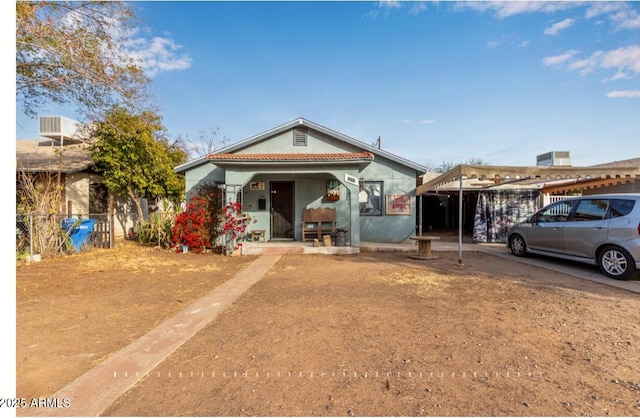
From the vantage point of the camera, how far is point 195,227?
10.0 m

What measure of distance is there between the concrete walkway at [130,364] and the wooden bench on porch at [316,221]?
6257 mm

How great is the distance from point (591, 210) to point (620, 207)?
1.88ft

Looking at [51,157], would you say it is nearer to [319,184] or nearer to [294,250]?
[319,184]

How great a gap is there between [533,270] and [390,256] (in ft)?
12.1

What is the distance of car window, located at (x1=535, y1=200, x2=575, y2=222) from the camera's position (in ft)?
24.2

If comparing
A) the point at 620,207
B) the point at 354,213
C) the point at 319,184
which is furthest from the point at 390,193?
the point at 620,207

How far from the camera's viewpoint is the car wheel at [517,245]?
8735 millimetres

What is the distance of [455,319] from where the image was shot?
4012 millimetres

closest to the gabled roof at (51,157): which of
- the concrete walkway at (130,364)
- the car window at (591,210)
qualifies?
the concrete walkway at (130,364)

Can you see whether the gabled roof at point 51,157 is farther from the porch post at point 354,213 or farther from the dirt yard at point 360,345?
the porch post at point 354,213

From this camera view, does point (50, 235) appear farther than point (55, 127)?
No

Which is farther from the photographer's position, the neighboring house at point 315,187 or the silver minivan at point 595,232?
the neighboring house at point 315,187

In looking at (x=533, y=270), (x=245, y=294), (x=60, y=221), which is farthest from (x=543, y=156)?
(x=60, y=221)

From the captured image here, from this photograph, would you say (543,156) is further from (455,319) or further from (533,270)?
(455,319)
